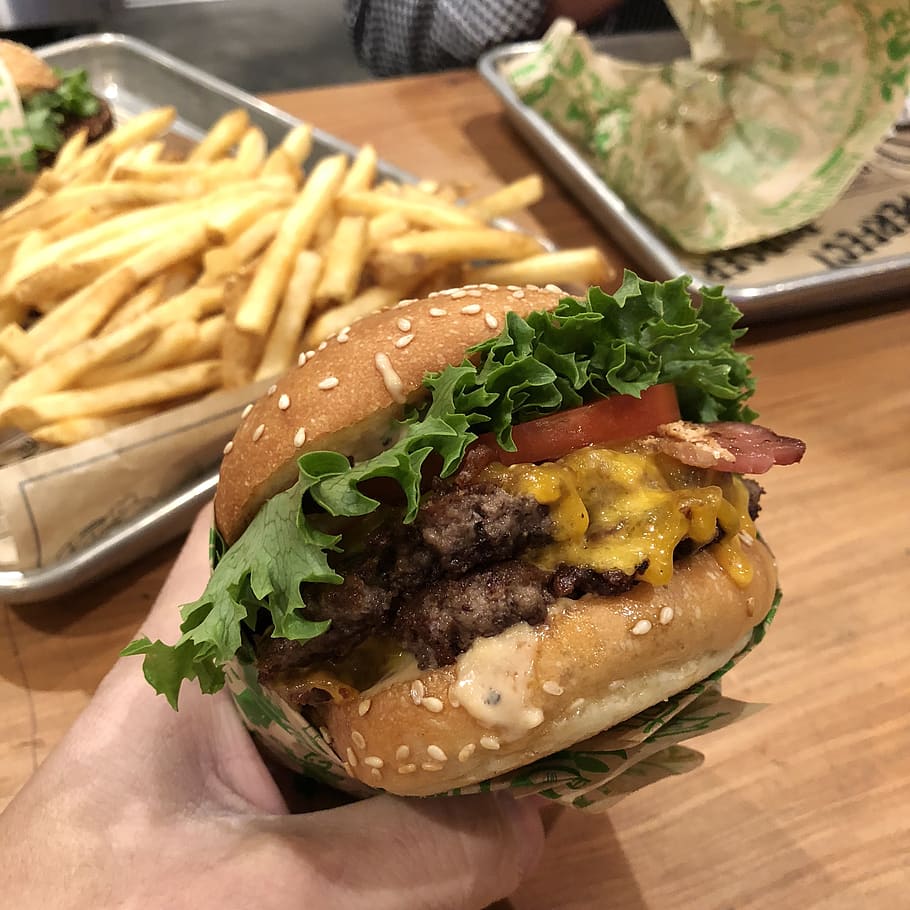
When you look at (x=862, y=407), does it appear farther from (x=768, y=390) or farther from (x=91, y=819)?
(x=91, y=819)

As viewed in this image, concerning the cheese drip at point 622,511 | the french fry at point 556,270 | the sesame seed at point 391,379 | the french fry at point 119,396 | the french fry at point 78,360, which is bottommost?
the french fry at point 119,396

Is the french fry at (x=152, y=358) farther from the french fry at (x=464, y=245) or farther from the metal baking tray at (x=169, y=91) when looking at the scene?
the metal baking tray at (x=169, y=91)

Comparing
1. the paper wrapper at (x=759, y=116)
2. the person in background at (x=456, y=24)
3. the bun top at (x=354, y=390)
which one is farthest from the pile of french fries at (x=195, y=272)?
the person in background at (x=456, y=24)

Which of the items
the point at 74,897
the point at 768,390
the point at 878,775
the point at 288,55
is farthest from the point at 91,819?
the point at 288,55

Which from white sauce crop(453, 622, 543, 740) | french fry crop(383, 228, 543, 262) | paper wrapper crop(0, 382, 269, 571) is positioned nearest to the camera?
white sauce crop(453, 622, 543, 740)

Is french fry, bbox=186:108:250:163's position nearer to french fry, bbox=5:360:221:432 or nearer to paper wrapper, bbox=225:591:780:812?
french fry, bbox=5:360:221:432

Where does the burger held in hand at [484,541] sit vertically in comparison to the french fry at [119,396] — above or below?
above

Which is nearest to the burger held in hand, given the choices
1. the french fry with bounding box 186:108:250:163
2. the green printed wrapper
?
the french fry with bounding box 186:108:250:163
